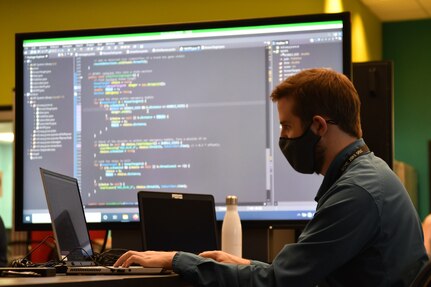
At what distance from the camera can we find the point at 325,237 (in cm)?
170

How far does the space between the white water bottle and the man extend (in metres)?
0.46

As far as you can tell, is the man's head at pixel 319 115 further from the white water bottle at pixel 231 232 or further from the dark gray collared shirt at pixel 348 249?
the white water bottle at pixel 231 232

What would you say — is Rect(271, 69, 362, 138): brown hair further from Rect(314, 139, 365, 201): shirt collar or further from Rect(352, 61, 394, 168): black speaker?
Rect(352, 61, 394, 168): black speaker

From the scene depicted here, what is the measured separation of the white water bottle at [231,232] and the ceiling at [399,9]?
4895 millimetres

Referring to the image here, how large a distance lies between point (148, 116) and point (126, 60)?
8.2 inches

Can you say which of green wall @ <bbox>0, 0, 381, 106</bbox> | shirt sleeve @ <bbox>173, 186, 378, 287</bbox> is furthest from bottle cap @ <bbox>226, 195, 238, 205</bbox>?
green wall @ <bbox>0, 0, 381, 106</bbox>

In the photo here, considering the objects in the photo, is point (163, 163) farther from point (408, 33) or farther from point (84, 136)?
point (408, 33)

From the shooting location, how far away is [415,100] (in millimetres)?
7727

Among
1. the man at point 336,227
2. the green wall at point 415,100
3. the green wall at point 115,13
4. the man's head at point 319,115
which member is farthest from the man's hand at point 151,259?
the green wall at point 415,100

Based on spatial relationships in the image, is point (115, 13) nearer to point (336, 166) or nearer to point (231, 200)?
point (231, 200)

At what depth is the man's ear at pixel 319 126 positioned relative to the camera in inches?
75.0

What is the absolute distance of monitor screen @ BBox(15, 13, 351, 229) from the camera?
2.64 metres

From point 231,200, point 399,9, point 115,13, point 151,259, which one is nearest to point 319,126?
point 151,259

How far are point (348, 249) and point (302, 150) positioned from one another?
12.9 inches
